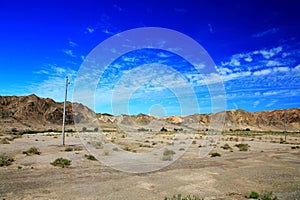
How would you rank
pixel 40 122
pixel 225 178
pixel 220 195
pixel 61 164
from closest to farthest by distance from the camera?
pixel 220 195
pixel 225 178
pixel 61 164
pixel 40 122

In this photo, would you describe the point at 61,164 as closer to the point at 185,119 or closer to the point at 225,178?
the point at 225,178

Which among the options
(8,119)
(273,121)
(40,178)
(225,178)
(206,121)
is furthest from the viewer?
(206,121)

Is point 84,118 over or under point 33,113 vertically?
under

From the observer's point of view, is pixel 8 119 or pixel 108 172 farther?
pixel 8 119

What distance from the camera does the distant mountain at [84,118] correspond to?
3118 inches

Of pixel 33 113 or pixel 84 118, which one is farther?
pixel 33 113

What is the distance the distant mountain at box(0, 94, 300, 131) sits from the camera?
260 feet

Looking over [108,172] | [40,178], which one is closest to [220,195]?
[108,172]

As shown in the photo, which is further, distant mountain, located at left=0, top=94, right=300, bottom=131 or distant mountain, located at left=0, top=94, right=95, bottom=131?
distant mountain, located at left=0, top=94, right=95, bottom=131

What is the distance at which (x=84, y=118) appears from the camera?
289 feet

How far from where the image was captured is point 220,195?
8.21 meters

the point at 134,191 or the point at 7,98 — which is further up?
the point at 7,98

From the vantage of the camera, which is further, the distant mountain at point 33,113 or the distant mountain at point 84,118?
the distant mountain at point 33,113

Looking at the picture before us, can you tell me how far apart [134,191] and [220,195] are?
2818mm
